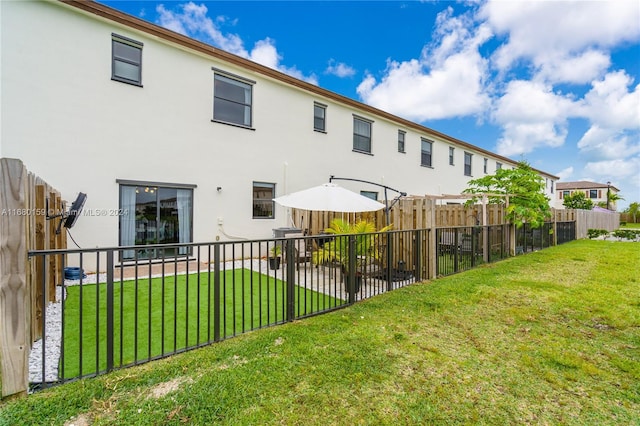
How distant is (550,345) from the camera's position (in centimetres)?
332

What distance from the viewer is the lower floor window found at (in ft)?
24.3

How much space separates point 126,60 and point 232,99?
9.21 feet

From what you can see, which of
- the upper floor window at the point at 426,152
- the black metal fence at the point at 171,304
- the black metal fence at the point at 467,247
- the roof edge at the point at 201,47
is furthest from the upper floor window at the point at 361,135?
the black metal fence at the point at 171,304

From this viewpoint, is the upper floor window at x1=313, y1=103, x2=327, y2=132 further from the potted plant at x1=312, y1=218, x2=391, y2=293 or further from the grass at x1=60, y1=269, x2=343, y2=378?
the grass at x1=60, y1=269, x2=343, y2=378

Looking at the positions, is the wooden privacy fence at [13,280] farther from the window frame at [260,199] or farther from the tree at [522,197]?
the tree at [522,197]

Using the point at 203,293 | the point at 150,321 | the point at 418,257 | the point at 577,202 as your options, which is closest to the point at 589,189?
the point at 577,202

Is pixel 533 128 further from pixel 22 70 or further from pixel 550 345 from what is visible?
pixel 22 70

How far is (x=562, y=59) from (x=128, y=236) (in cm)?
1701

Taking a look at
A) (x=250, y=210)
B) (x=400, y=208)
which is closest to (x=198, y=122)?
(x=250, y=210)

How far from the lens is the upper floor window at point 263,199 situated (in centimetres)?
970

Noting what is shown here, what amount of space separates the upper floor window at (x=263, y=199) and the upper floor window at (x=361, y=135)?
4.71 metres

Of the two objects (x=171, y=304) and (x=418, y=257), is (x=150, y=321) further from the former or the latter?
(x=418, y=257)

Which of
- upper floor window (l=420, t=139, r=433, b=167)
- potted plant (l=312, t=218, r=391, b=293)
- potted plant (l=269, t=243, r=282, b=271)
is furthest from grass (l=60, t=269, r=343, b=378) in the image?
upper floor window (l=420, t=139, r=433, b=167)

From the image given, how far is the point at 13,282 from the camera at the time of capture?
221 cm
